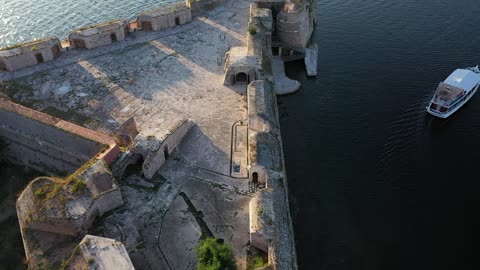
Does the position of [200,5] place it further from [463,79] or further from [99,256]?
[99,256]

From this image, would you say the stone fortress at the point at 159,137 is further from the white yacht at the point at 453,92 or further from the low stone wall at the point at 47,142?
the white yacht at the point at 453,92

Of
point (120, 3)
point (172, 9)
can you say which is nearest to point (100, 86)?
point (172, 9)

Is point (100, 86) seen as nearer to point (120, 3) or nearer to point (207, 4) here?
point (207, 4)

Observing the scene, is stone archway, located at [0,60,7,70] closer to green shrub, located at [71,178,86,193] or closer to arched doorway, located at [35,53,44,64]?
arched doorway, located at [35,53,44,64]

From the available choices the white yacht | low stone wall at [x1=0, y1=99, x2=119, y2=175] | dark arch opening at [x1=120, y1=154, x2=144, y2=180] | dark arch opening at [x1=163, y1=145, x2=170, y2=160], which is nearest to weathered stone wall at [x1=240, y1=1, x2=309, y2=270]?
dark arch opening at [x1=163, y1=145, x2=170, y2=160]

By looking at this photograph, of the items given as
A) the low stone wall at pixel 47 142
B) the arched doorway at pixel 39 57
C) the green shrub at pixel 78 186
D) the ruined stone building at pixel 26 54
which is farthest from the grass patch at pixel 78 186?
the arched doorway at pixel 39 57
